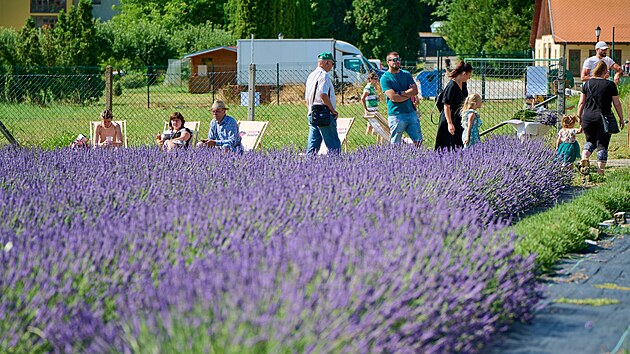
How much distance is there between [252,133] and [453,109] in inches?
145

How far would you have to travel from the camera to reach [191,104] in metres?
34.2

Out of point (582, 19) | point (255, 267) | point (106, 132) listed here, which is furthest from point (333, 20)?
point (255, 267)

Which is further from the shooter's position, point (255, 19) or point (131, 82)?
point (255, 19)

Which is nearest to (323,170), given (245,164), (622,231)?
(245,164)

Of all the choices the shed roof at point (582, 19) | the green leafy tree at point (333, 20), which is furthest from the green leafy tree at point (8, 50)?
the green leafy tree at point (333, 20)

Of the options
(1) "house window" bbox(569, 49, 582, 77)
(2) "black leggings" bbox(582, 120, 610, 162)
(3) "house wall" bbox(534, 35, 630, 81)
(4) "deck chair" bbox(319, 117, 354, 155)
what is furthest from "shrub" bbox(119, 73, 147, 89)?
(2) "black leggings" bbox(582, 120, 610, 162)

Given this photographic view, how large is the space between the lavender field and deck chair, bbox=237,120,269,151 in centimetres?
613

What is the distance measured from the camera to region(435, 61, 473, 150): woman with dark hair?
1245cm

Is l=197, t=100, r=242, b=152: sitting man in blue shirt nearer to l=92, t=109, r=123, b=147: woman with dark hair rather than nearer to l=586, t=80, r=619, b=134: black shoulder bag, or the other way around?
l=92, t=109, r=123, b=147: woman with dark hair

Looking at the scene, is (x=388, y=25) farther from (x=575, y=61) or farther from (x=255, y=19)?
(x=575, y=61)

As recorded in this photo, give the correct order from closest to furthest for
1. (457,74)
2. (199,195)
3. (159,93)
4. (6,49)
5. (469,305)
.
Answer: (469,305) → (199,195) → (457,74) → (6,49) → (159,93)

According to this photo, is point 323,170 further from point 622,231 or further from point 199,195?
point 622,231

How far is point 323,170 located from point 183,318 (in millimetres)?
4957

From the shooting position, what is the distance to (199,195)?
26.5ft
